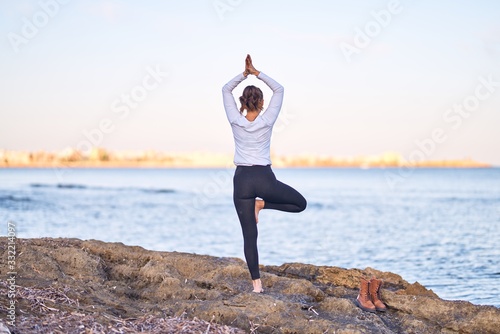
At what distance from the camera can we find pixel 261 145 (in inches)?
252

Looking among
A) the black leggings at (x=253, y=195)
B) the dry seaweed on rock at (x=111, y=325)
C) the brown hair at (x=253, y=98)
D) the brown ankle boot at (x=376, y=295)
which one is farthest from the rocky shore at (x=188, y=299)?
the brown hair at (x=253, y=98)

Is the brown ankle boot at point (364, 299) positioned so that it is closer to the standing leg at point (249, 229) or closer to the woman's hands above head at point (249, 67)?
the standing leg at point (249, 229)

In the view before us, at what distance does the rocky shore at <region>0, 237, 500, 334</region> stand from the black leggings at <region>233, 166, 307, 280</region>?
523 mm

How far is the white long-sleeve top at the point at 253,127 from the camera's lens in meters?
6.32

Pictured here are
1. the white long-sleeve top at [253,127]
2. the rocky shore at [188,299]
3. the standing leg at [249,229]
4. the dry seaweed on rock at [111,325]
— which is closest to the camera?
the dry seaweed on rock at [111,325]

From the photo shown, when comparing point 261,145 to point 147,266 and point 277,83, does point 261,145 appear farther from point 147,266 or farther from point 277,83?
point 147,266

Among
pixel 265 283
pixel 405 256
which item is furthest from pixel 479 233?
pixel 265 283

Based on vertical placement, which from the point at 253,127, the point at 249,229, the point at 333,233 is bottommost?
the point at 333,233

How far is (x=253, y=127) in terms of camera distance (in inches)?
248

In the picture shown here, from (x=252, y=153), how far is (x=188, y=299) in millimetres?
1581

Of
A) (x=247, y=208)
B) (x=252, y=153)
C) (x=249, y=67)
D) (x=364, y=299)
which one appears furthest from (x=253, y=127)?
(x=364, y=299)

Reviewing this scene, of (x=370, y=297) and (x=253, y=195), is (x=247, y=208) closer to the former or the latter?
(x=253, y=195)

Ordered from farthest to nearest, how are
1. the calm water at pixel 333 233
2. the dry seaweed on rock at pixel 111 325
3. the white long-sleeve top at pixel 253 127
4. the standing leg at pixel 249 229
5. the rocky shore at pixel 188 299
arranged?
the calm water at pixel 333 233 → the standing leg at pixel 249 229 → the white long-sleeve top at pixel 253 127 → the rocky shore at pixel 188 299 → the dry seaweed on rock at pixel 111 325

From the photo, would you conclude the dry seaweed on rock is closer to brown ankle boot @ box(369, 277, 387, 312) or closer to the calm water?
brown ankle boot @ box(369, 277, 387, 312)
